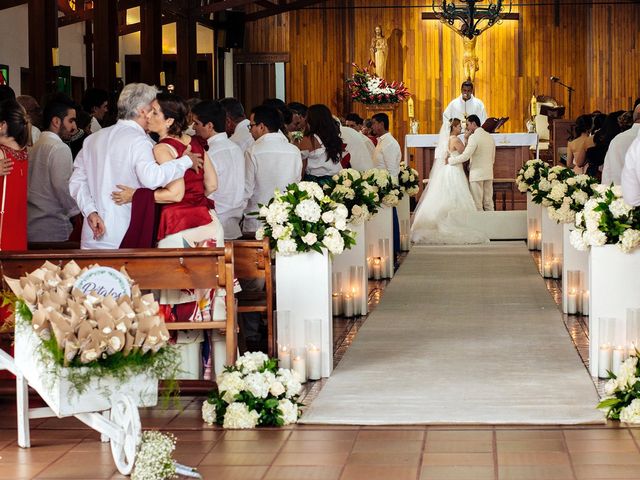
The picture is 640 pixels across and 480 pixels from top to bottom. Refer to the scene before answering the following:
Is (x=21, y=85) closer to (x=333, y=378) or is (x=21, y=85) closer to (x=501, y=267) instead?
(x=501, y=267)

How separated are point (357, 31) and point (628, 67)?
4913 millimetres

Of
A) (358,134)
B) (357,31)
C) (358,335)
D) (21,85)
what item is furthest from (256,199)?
(357,31)

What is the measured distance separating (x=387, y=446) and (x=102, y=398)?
4.18 ft

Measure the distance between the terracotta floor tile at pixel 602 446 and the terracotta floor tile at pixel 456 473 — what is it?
1.53 feet

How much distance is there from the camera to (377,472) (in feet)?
15.0

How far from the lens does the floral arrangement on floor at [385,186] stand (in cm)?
1002

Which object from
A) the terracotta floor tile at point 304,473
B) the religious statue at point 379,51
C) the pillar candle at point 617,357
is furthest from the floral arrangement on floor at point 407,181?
the religious statue at point 379,51

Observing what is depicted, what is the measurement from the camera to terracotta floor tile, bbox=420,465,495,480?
4492 mm

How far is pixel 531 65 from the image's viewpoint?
22.2 metres

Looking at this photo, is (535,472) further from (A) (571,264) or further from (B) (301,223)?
(A) (571,264)

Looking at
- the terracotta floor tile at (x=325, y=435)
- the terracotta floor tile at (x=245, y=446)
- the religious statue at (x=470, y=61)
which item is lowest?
the terracotta floor tile at (x=245, y=446)

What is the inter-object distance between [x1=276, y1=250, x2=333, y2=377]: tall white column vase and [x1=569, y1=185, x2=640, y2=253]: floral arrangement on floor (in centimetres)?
136

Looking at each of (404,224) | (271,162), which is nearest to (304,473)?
(271,162)

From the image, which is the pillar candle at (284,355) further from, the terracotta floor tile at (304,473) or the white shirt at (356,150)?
the white shirt at (356,150)
